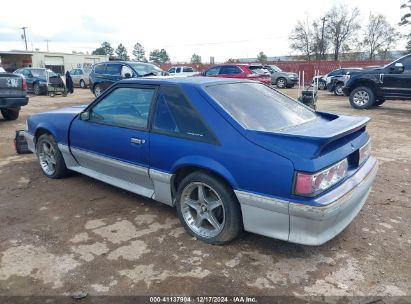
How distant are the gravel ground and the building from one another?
38.3 meters

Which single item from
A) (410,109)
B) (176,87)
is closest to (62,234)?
(176,87)

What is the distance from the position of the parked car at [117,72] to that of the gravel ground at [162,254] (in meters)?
10.6

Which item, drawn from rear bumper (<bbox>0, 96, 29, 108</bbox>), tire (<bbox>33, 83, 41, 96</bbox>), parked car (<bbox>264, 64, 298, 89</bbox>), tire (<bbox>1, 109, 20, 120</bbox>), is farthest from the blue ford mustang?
parked car (<bbox>264, 64, 298, 89</bbox>)

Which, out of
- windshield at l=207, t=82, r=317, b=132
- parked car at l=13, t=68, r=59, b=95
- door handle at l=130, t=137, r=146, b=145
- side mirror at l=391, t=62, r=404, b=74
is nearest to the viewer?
windshield at l=207, t=82, r=317, b=132

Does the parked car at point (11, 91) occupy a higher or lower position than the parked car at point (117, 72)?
lower

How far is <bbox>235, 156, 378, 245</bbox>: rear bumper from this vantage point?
8.41 ft

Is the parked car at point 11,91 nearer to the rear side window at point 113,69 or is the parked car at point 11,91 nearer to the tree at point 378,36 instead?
the rear side window at point 113,69

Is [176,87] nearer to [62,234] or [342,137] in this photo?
[342,137]

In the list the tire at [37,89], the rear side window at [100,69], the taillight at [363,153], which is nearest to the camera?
the taillight at [363,153]

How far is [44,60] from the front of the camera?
41.5m

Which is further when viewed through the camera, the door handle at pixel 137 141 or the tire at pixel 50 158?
the tire at pixel 50 158

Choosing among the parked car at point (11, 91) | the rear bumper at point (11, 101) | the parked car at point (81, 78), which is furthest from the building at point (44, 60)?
the rear bumper at point (11, 101)

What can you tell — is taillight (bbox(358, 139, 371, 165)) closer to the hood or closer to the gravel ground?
the hood

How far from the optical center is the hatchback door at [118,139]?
360 centimetres
